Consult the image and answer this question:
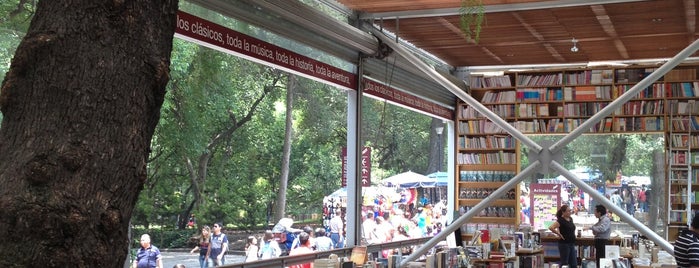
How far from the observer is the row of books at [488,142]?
612 inches

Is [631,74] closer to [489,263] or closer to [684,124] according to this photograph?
[684,124]

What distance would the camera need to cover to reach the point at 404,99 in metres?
13.6

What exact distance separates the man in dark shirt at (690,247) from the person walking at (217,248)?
10268 mm

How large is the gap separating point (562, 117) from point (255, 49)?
7789 millimetres

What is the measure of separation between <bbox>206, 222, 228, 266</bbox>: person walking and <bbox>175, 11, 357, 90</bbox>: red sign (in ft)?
20.2

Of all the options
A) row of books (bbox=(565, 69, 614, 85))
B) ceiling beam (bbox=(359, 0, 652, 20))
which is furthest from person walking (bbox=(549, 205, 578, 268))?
ceiling beam (bbox=(359, 0, 652, 20))

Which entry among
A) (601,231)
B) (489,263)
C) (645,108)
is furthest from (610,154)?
(489,263)

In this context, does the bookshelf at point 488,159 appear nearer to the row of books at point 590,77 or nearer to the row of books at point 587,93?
the row of books at point 587,93

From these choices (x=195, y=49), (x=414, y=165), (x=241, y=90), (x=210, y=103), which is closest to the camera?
(x=195, y=49)

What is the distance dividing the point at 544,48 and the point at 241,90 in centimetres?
921

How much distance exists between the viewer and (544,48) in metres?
13.7

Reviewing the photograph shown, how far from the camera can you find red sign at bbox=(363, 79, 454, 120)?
1220 cm

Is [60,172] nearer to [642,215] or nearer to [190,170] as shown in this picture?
[642,215]

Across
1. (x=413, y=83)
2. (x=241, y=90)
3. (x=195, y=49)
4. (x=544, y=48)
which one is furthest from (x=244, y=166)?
(x=544, y=48)
